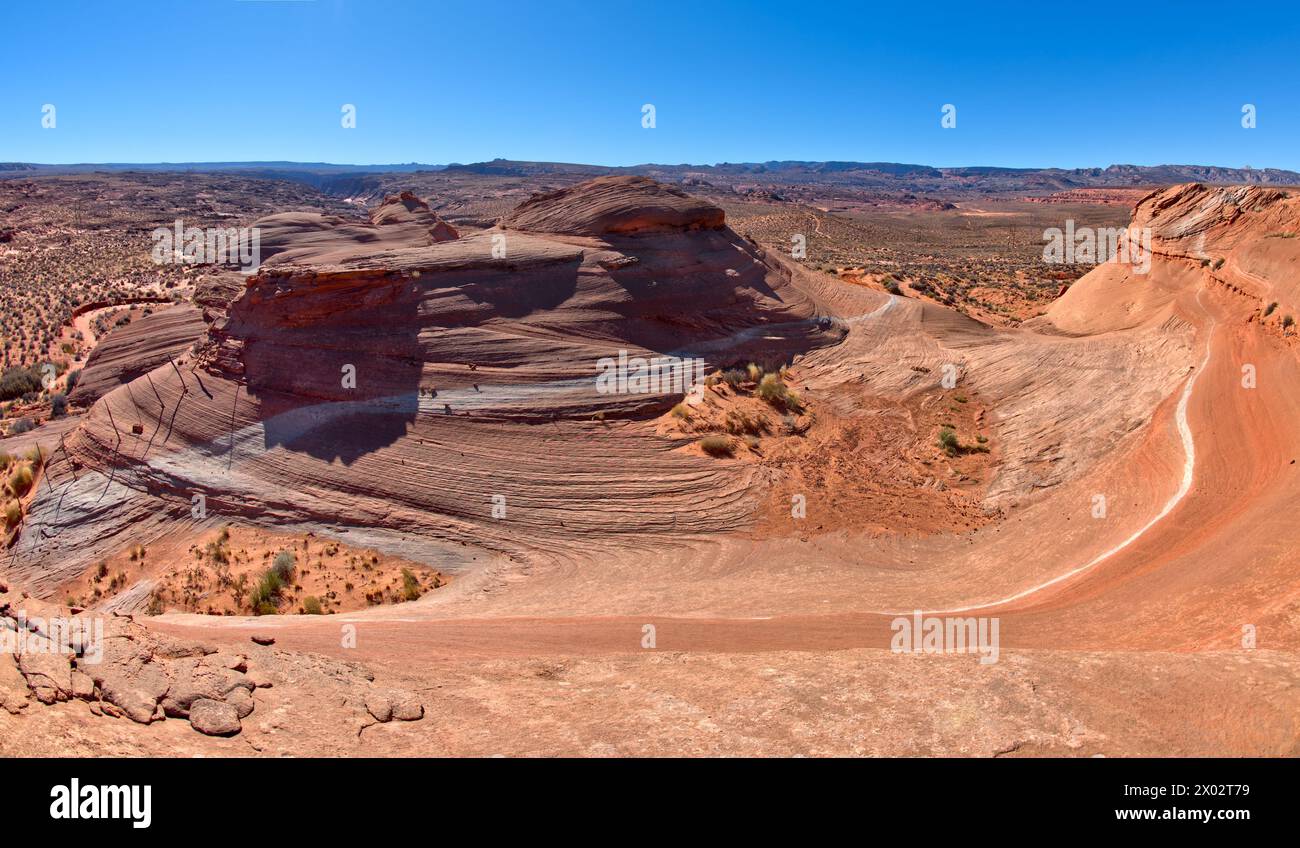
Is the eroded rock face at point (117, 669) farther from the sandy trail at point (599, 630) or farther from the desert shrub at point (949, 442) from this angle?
the desert shrub at point (949, 442)

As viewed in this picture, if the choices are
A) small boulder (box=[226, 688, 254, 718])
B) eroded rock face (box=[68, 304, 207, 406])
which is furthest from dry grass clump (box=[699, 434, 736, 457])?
eroded rock face (box=[68, 304, 207, 406])

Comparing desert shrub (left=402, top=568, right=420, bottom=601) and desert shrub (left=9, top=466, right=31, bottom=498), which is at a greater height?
desert shrub (left=9, top=466, right=31, bottom=498)

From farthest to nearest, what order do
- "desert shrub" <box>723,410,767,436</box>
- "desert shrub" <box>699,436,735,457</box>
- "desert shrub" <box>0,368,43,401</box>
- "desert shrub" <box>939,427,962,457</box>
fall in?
"desert shrub" <box>0,368,43,401</box> → "desert shrub" <box>723,410,767,436</box> → "desert shrub" <box>939,427,962,457</box> → "desert shrub" <box>699,436,735,457</box>

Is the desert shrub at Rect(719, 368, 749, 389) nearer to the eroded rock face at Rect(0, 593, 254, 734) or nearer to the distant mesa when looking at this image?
the distant mesa

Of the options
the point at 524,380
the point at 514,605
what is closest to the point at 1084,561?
the point at 514,605

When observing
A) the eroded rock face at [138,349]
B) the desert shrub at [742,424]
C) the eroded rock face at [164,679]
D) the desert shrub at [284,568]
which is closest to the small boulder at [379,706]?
the eroded rock face at [164,679]

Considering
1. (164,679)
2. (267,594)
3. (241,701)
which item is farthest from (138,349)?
(241,701)

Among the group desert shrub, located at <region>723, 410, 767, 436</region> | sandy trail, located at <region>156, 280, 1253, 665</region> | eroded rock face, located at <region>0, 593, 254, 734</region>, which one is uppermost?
desert shrub, located at <region>723, 410, 767, 436</region>
